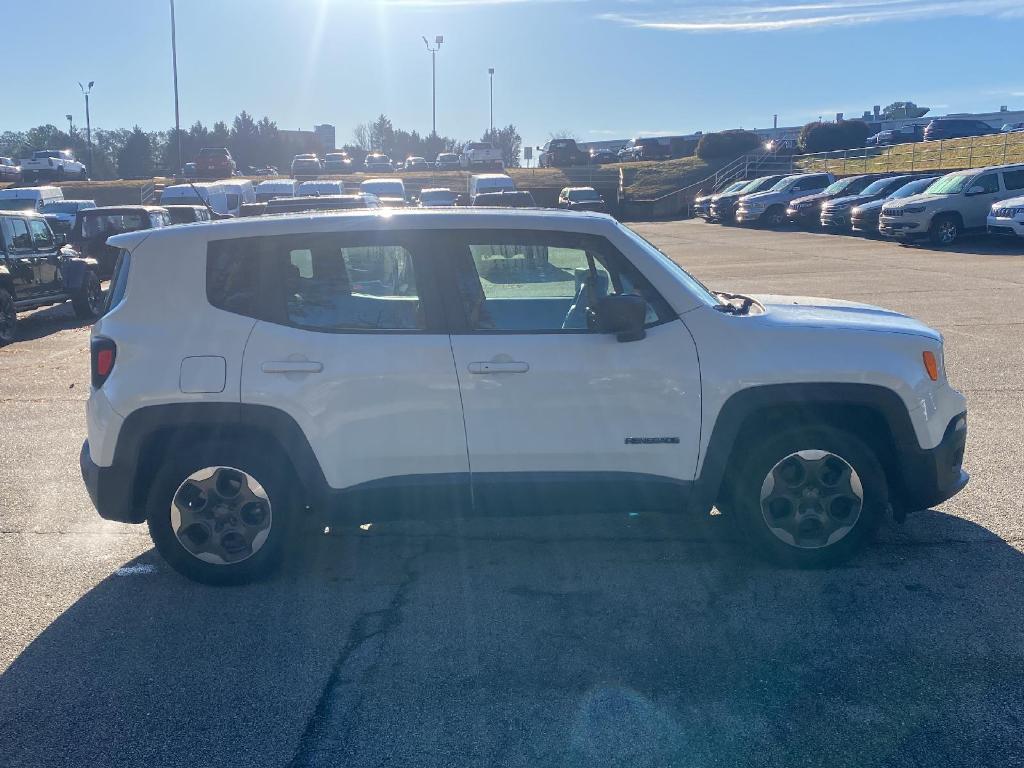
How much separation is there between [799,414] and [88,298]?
1323cm

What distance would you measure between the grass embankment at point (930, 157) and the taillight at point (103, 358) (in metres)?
34.2

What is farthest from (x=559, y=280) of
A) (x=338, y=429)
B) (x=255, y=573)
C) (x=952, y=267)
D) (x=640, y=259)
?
(x=952, y=267)

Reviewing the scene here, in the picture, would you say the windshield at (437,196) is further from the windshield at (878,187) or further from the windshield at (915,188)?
the windshield at (878,187)

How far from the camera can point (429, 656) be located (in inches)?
157

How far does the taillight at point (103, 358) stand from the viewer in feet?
14.8

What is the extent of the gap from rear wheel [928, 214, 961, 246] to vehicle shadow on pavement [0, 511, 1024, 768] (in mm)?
20297

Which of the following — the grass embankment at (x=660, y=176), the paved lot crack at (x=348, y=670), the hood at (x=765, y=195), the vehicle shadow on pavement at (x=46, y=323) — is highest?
the grass embankment at (x=660, y=176)

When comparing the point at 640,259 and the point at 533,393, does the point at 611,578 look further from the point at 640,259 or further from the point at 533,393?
the point at 640,259

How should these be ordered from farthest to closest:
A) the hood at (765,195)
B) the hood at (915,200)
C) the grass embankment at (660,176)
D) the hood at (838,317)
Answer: the grass embankment at (660,176) < the hood at (765,195) < the hood at (915,200) < the hood at (838,317)

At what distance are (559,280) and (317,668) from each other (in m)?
2.30

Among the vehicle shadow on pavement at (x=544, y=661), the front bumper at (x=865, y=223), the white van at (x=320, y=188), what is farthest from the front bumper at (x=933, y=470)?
the front bumper at (x=865, y=223)

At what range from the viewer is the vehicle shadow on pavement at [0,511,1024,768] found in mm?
3332

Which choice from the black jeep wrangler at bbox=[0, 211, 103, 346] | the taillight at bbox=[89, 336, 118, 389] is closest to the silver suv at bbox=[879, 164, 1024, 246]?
the black jeep wrangler at bbox=[0, 211, 103, 346]

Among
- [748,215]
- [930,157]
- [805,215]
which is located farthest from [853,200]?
[930,157]
